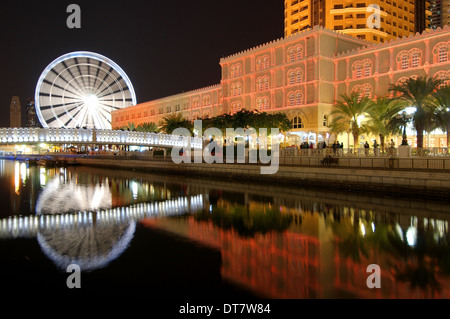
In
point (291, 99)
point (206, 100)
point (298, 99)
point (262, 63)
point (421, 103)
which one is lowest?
point (421, 103)

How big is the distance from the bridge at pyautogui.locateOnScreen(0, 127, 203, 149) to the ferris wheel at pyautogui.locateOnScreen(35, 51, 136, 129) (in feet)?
37.1

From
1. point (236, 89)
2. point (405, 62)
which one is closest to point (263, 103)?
point (236, 89)

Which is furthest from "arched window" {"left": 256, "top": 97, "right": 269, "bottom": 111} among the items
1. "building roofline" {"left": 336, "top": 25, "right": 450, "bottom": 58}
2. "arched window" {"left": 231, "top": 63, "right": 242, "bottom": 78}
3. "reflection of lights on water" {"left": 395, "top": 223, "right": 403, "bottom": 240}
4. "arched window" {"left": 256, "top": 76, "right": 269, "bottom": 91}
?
"reflection of lights on water" {"left": 395, "top": 223, "right": 403, "bottom": 240}

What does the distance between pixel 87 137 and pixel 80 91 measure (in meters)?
19.5

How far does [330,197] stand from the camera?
62.1 ft

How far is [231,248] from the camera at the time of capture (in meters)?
10.3

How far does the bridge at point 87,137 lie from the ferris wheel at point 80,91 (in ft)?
37.1

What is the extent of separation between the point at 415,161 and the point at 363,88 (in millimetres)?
20231

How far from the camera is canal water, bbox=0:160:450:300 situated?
7.40 meters

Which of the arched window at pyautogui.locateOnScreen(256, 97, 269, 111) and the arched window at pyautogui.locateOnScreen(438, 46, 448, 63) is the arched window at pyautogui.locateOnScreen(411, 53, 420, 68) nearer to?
the arched window at pyautogui.locateOnScreen(438, 46, 448, 63)

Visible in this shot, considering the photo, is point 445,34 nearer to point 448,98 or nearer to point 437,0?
point 448,98

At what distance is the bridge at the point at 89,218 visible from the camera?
1323cm

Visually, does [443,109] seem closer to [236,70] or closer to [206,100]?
[236,70]

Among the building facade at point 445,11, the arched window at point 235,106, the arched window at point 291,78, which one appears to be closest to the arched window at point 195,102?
the arched window at point 235,106
